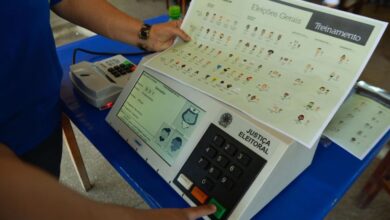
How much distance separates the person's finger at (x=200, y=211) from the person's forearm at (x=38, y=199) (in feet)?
0.35

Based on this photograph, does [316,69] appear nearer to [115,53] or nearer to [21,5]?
[21,5]

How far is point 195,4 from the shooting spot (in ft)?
2.02

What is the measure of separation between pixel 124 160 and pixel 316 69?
1.26 ft

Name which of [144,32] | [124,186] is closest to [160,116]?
[144,32]

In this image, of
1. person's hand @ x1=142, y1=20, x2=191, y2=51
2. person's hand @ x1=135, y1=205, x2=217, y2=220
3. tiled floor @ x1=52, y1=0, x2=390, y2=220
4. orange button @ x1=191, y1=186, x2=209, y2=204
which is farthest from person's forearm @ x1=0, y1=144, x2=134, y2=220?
tiled floor @ x1=52, y1=0, x2=390, y2=220

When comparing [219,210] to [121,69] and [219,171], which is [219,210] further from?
[121,69]

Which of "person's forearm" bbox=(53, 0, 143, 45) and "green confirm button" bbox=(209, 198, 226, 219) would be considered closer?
"green confirm button" bbox=(209, 198, 226, 219)

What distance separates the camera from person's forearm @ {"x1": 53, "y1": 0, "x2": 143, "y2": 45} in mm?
704

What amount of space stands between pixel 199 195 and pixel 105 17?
469 millimetres

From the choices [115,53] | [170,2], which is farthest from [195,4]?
[170,2]

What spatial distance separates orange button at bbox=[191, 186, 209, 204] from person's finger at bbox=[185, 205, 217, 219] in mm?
21

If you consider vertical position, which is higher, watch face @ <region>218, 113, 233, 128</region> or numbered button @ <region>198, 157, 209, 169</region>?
watch face @ <region>218, 113, 233, 128</region>

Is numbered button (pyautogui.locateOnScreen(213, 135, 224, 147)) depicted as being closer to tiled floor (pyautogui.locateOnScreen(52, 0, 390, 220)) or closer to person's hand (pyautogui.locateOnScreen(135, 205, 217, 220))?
person's hand (pyautogui.locateOnScreen(135, 205, 217, 220))

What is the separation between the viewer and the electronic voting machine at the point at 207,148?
45 cm
